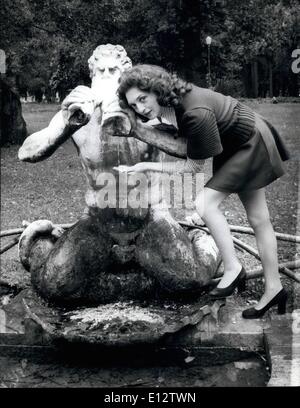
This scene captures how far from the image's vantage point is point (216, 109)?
3312 mm

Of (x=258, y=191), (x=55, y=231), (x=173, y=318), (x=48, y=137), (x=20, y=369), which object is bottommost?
(x=20, y=369)

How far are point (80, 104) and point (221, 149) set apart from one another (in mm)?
761

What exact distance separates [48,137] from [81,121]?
1.20 feet

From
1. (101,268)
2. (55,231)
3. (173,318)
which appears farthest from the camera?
(55,231)

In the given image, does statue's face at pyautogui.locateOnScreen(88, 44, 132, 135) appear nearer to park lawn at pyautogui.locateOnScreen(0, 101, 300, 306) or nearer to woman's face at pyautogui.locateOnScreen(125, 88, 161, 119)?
woman's face at pyautogui.locateOnScreen(125, 88, 161, 119)

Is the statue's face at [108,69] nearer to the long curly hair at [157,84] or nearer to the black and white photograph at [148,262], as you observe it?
the black and white photograph at [148,262]

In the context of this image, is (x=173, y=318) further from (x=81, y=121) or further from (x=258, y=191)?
(x=81, y=121)

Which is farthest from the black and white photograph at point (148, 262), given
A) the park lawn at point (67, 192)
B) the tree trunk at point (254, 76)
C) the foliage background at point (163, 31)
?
the tree trunk at point (254, 76)

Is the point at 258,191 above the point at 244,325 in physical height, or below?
above

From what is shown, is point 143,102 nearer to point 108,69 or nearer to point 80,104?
point 80,104

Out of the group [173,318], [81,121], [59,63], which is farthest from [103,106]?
[59,63]

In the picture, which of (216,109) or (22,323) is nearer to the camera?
(216,109)

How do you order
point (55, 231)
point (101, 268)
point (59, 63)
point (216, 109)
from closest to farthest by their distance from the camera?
point (216, 109)
point (101, 268)
point (55, 231)
point (59, 63)

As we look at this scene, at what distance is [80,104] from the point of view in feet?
10.8
